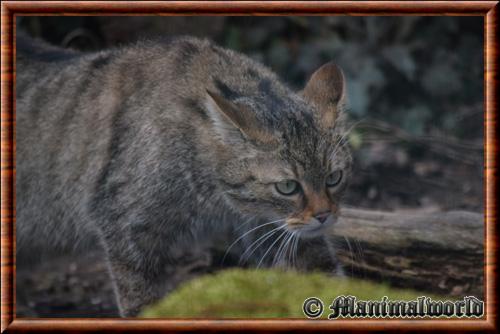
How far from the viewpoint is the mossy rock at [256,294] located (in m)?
4.24

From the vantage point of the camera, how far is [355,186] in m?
7.70

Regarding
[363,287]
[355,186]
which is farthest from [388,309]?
[355,186]

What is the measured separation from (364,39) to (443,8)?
11.4ft

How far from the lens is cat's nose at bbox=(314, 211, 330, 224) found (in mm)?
4629

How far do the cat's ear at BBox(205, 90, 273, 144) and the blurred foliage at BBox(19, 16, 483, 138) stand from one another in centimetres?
291

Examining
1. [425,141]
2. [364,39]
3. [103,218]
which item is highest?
[364,39]

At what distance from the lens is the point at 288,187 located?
4.64 meters

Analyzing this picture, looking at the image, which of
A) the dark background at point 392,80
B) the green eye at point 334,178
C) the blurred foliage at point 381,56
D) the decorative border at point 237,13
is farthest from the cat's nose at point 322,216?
the blurred foliage at point 381,56

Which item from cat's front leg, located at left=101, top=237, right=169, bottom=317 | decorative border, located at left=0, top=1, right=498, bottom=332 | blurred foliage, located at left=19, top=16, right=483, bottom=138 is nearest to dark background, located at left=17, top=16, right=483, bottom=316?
blurred foliage, located at left=19, top=16, right=483, bottom=138

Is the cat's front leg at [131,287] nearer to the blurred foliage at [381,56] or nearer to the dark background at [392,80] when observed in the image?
the dark background at [392,80]

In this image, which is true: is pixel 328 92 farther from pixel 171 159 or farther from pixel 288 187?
pixel 171 159

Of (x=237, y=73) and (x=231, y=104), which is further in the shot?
(x=237, y=73)

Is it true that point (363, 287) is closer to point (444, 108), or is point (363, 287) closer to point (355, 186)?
point (355, 186)

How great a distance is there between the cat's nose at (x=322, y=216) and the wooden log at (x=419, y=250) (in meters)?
0.64
